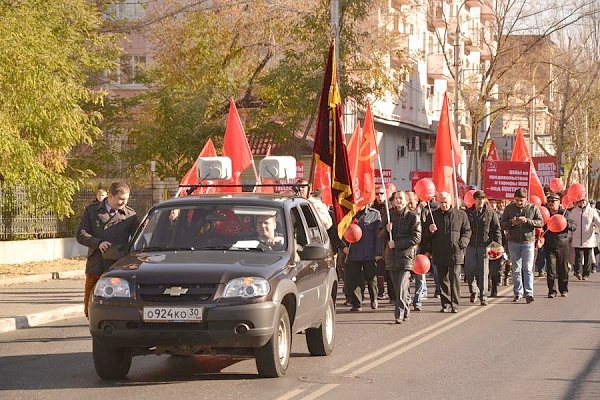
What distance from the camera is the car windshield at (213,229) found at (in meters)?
12.2

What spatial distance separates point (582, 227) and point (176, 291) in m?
17.9

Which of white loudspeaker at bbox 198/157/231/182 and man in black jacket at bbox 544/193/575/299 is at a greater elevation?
white loudspeaker at bbox 198/157/231/182

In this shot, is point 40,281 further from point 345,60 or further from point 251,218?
point 251,218

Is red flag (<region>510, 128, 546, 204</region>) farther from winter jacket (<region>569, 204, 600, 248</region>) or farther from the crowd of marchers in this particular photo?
the crowd of marchers

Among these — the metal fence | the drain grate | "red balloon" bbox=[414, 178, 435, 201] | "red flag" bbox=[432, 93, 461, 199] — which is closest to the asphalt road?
the drain grate

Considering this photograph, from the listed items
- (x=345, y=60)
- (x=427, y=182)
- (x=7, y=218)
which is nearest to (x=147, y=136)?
(x=345, y=60)

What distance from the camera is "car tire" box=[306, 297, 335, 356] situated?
13438mm

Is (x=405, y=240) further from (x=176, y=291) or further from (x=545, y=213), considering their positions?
(x=545, y=213)

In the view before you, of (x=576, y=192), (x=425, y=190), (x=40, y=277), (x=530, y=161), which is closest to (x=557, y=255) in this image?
(x=425, y=190)

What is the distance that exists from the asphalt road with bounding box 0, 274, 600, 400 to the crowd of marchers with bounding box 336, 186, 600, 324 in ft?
3.74

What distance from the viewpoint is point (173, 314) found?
1104cm

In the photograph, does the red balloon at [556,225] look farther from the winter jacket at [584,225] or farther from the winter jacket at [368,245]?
the winter jacket at [584,225]

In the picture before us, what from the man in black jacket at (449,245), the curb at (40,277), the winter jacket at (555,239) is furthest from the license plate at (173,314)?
the curb at (40,277)

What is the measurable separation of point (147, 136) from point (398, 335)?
98.6 feet
